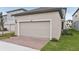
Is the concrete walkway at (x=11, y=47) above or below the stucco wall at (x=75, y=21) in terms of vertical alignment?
below

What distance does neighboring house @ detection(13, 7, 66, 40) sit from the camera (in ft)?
7.11

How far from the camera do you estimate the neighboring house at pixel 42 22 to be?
217 cm

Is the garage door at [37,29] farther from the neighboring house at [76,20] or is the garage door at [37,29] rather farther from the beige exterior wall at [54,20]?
the neighboring house at [76,20]

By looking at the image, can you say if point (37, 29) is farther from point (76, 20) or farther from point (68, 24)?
point (76, 20)

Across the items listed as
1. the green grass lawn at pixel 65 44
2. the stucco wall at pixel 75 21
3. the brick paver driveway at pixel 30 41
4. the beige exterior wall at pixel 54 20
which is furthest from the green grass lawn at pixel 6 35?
the stucco wall at pixel 75 21

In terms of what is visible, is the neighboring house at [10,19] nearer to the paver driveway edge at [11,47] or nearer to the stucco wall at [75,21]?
the paver driveway edge at [11,47]

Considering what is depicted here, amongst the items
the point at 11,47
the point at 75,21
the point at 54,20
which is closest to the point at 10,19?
the point at 11,47

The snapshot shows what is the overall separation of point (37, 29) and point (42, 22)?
5.2 inches

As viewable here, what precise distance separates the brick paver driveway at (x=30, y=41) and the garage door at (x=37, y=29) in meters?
0.06

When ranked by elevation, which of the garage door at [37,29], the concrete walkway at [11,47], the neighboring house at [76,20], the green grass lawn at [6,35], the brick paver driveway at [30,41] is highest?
the neighboring house at [76,20]

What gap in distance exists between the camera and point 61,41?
7.16ft

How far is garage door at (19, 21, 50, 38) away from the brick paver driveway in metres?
0.06

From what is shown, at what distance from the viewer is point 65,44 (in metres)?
2.18
